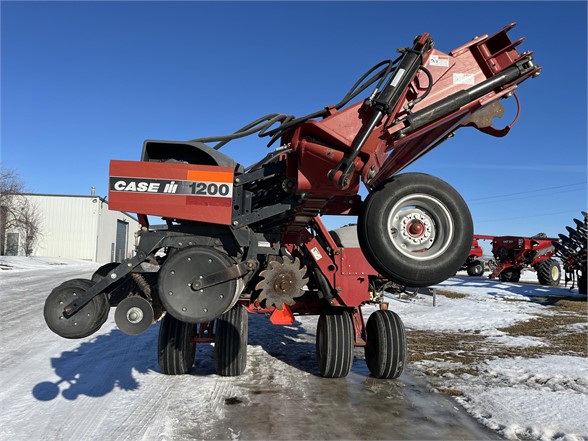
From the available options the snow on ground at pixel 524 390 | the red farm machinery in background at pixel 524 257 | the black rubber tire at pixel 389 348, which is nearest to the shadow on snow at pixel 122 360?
the black rubber tire at pixel 389 348

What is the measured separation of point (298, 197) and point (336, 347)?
11.6ft

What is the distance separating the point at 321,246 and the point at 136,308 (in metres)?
3.09

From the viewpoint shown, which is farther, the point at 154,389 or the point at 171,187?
the point at 154,389

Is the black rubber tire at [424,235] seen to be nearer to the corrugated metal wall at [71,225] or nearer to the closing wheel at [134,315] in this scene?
the closing wheel at [134,315]

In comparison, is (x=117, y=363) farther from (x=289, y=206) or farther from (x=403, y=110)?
(x=403, y=110)

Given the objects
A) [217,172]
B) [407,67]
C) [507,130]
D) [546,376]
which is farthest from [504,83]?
[546,376]

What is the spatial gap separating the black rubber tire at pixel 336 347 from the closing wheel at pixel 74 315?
3.57 metres

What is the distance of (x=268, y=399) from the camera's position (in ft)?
18.0

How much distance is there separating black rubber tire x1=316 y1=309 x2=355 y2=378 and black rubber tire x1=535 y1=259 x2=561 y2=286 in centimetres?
1977

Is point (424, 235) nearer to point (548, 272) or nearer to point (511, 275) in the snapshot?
point (548, 272)

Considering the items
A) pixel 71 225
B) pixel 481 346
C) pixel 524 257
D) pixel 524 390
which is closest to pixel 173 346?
pixel 524 390

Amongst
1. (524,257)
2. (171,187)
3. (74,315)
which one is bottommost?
(74,315)

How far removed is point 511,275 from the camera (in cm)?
2464

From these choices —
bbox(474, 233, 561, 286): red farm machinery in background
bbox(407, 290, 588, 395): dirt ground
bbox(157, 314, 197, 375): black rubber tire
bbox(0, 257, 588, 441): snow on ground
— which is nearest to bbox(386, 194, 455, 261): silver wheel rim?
bbox(0, 257, 588, 441): snow on ground
